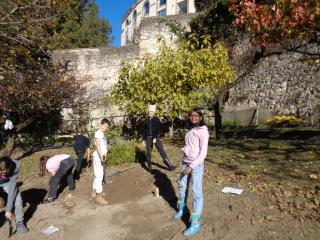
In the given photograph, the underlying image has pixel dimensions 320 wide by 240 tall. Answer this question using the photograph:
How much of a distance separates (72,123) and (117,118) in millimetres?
2324

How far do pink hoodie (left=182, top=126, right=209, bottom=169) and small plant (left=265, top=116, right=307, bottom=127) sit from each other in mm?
11635

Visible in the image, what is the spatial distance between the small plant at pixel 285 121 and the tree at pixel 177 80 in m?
3.59

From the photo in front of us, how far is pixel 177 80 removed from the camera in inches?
527

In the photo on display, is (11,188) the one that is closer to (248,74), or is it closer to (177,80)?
(177,80)

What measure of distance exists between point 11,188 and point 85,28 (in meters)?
23.4

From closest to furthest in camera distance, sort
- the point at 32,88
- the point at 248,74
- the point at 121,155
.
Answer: the point at 121,155 → the point at 32,88 → the point at 248,74

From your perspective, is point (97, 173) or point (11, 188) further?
point (97, 173)

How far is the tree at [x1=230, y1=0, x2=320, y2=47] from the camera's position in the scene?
745 cm

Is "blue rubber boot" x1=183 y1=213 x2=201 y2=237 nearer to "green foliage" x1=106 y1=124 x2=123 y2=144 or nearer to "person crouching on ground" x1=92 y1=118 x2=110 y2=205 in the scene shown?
"person crouching on ground" x1=92 y1=118 x2=110 y2=205

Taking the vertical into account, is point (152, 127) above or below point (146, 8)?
below

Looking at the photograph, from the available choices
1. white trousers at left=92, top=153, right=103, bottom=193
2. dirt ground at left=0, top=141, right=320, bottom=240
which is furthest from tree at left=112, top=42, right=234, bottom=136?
white trousers at left=92, top=153, right=103, bottom=193

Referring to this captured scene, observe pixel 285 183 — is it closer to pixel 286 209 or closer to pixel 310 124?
pixel 286 209

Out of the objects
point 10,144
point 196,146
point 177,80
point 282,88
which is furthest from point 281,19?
point 10,144

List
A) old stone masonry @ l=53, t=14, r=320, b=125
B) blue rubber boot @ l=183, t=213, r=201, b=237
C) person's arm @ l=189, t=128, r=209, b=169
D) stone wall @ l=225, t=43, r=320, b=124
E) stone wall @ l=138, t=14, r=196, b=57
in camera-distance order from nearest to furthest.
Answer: person's arm @ l=189, t=128, r=209, b=169 < blue rubber boot @ l=183, t=213, r=201, b=237 < stone wall @ l=225, t=43, r=320, b=124 < old stone masonry @ l=53, t=14, r=320, b=125 < stone wall @ l=138, t=14, r=196, b=57
